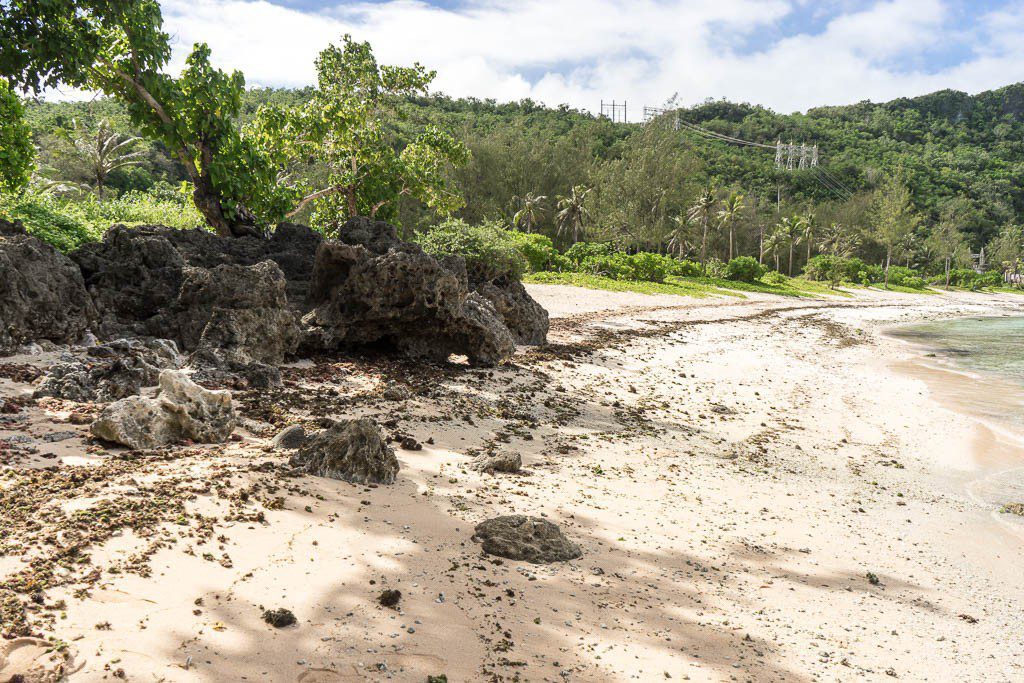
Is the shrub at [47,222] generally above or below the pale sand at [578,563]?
above

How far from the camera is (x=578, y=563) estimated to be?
417cm

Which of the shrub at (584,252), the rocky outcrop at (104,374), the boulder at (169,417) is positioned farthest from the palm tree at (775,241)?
the boulder at (169,417)

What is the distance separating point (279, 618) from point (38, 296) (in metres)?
6.29

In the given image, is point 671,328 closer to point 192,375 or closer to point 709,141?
point 192,375

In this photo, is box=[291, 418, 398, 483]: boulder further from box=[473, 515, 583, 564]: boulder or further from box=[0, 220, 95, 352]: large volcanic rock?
box=[0, 220, 95, 352]: large volcanic rock

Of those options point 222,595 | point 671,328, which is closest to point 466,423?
point 222,595

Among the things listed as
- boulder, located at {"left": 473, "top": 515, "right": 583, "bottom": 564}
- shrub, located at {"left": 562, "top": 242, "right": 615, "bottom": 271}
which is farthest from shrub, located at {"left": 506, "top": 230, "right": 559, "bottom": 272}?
boulder, located at {"left": 473, "top": 515, "right": 583, "bottom": 564}

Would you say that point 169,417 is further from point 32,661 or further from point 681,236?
point 681,236

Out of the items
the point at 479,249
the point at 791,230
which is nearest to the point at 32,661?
the point at 479,249

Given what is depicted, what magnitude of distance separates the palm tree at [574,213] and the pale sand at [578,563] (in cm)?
5066

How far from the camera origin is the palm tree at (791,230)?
69.8 meters

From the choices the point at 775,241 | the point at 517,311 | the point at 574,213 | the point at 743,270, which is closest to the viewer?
the point at 517,311

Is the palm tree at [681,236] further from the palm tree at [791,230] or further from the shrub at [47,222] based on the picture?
the shrub at [47,222]

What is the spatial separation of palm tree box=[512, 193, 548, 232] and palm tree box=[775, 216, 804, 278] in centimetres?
2865
